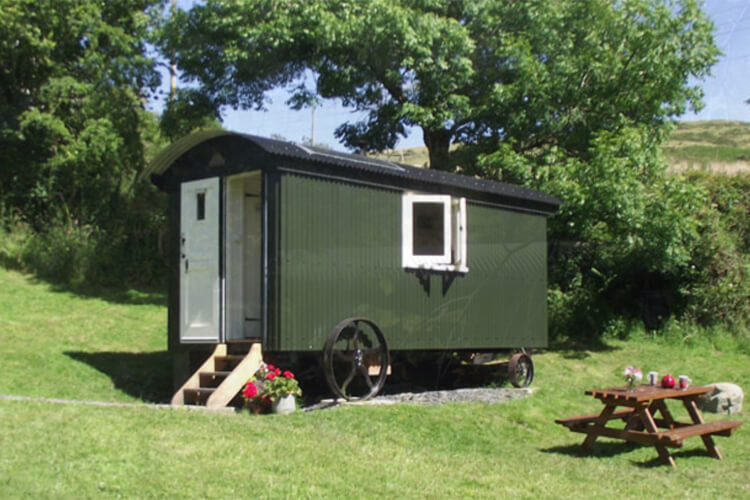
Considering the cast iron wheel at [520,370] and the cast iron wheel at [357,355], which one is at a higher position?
the cast iron wheel at [357,355]

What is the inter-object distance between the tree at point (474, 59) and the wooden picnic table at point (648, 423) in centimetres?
752

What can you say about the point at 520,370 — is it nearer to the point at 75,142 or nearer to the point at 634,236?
the point at 634,236

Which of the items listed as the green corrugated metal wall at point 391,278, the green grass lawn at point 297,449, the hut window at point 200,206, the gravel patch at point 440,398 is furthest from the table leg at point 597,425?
the hut window at point 200,206

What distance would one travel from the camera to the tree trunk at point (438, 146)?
16.4m

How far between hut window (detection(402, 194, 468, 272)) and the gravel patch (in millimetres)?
1483

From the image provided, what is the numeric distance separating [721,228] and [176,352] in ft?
33.0

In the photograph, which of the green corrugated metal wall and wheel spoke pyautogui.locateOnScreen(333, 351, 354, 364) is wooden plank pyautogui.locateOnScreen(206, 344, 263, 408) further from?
wheel spoke pyautogui.locateOnScreen(333, 351, 354, 364)

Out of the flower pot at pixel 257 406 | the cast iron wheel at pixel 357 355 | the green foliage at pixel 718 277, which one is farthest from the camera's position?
the green foliage at pixel 718 277

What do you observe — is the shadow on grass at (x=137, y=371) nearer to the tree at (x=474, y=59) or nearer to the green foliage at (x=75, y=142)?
the green foliage at (x=75, y=142)

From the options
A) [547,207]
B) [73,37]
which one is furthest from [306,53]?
[547,207]

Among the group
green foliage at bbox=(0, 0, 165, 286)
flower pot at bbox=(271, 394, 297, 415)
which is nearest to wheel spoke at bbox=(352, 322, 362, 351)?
flower pot at bbox=(271, 394, 297, 415)

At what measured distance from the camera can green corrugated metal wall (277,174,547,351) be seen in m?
8.62

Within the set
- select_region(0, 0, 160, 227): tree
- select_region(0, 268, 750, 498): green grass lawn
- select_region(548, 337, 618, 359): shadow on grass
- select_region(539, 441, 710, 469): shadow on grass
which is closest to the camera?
select_region(0, 268, 750, 498): green grass lawn

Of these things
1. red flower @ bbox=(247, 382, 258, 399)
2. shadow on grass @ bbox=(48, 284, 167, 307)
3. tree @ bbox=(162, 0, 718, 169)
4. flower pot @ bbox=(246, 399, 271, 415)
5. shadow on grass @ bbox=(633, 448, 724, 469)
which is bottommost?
shadow on grass @ bbox=(633, 448, 724, 469)
